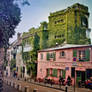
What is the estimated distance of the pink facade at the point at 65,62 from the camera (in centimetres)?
598

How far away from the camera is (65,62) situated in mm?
6488

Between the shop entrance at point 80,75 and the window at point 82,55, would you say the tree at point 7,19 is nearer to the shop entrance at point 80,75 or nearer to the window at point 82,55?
the window at point 82,55

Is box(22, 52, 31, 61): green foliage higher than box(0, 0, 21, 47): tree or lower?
lower

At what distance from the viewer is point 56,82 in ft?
23.2

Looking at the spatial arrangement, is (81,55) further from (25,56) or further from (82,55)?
(25,56)

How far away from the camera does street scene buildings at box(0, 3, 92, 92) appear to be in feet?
19.1

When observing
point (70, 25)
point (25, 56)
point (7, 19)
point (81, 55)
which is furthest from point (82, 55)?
point (7, 19)

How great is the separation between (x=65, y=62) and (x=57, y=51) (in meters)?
0.61

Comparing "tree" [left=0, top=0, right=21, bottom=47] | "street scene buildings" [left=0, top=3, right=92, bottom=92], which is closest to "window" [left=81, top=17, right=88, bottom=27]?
"street scene buildings" [left=0, top=3, right=92, bottom=92]

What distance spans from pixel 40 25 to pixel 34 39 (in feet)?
2.27

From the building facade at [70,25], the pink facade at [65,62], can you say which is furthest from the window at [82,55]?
the building facade at [70,25]

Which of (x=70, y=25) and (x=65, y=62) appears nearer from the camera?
(x=70, y=25)

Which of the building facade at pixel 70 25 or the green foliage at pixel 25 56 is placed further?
the green foliage at pixel 25 56

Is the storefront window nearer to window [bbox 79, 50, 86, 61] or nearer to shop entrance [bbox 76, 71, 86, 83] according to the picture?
window [bbox 79, 50, 86, 61]
